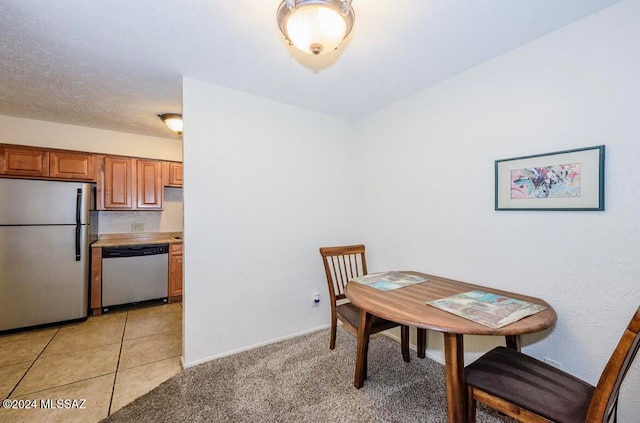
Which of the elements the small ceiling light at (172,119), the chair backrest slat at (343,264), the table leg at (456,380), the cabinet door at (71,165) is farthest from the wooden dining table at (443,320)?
the cabinet door at (71,165)

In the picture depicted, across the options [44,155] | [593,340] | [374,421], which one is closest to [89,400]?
[374,421]

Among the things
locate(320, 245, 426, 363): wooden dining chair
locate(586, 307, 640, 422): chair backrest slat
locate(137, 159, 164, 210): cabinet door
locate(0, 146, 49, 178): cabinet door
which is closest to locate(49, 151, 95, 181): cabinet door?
locate(0, 146, 49, 178): cabinet door

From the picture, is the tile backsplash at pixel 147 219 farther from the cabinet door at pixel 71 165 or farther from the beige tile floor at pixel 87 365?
the beige tile floor at pixel 87 365

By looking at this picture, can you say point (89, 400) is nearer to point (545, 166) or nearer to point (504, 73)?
point (545, 166)

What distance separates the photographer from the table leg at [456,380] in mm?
1211

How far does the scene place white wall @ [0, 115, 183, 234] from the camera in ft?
10.1

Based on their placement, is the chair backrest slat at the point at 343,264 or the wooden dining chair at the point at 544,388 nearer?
the wooden dining chair at the point at 544,388

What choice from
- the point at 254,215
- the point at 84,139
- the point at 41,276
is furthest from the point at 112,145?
the point at 254,215

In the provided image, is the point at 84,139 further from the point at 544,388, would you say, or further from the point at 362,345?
the point at 544,388

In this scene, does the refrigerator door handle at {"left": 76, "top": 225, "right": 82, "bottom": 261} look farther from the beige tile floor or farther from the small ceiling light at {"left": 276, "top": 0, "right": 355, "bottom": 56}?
the small ceiling light at {"left": 276, "top": 0, "right": 355, "bottom": 56}

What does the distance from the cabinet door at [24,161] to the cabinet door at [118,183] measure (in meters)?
0.56

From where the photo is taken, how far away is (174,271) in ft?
12.0

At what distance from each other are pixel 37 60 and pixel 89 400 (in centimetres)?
242

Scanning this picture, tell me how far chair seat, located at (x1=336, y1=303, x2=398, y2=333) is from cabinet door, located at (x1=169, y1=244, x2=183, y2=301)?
2.58 metres
